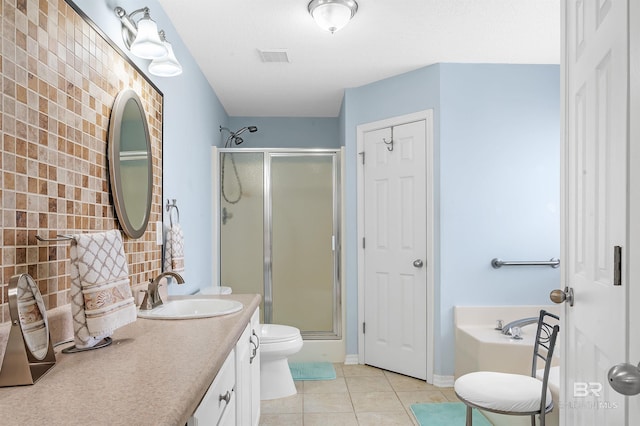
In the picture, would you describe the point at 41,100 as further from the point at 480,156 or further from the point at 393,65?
the point at 480,156

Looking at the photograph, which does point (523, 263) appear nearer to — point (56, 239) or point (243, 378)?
point (243, 378)

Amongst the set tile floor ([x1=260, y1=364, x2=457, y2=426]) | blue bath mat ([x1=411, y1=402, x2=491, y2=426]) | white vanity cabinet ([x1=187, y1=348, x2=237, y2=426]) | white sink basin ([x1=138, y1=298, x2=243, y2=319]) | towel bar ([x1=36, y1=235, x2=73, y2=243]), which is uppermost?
towel bar ([x1=36, y1=235, x2=73, y2=243])

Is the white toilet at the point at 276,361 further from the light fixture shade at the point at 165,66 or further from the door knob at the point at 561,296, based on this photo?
the door knob at the point at 561,296

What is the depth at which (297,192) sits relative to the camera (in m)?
4.07

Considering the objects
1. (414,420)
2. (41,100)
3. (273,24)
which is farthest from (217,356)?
(273,24)

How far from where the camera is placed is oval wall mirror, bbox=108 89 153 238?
178cm

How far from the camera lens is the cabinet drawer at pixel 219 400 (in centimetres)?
114

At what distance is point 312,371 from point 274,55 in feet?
7.79

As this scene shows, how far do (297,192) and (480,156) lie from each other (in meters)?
1.54

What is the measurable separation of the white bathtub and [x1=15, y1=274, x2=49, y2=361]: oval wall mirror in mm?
2358

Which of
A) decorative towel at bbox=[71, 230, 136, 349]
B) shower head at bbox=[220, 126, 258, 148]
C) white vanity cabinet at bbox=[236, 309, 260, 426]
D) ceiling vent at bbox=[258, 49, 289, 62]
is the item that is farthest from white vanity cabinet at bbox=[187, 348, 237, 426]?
shower head at bbox=[220, 126, 258, 148]

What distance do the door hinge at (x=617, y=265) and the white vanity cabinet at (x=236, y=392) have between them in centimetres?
98

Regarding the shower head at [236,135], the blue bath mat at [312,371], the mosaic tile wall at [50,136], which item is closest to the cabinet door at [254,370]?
the mosaic tile wall at [50,136]

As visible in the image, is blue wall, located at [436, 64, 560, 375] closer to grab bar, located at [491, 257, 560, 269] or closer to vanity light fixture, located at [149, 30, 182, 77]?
grab bar, located at [491, 257, 560, 269]
